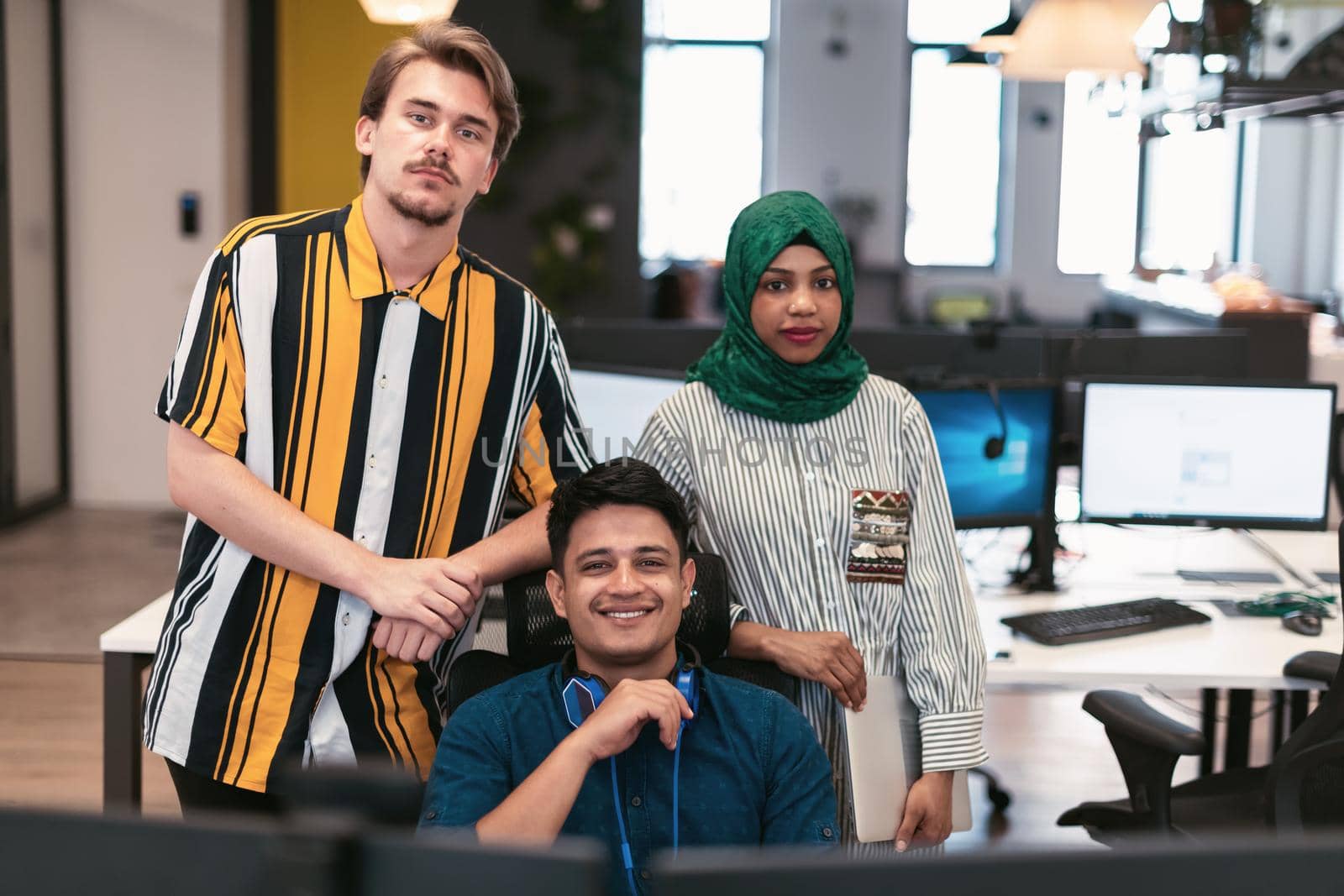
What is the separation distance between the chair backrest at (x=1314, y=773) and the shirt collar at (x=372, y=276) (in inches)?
54.5

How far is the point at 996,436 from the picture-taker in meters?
3.07

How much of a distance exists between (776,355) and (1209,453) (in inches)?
63.9

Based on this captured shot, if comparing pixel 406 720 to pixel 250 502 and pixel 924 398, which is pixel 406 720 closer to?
pixel 250 502

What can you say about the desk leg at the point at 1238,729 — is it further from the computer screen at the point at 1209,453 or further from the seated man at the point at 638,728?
the seated man at the point at 638,728

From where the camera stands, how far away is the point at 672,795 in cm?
166

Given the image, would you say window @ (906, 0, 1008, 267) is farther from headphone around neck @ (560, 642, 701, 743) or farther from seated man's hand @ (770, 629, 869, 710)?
headphone around neck @ (560, 642, 701, 743)

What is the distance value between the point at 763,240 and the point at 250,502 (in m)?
0.81

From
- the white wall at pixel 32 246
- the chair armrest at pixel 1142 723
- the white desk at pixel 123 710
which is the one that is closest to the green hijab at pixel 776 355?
the chair armrest at pixel 1142 723

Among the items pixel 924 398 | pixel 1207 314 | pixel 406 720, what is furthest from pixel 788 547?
pixel 1207 314

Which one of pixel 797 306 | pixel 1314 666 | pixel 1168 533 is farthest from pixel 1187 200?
pixel 797 306

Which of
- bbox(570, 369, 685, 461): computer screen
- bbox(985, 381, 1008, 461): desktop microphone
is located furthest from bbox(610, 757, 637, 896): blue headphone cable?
bbox(985, 381, 1008, 461): desktop microphone

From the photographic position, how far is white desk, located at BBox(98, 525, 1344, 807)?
7.96ft

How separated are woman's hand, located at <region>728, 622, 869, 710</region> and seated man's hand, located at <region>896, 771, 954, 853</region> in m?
0.16

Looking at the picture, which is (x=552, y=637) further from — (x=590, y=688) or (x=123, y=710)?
(x=123, y=710)
